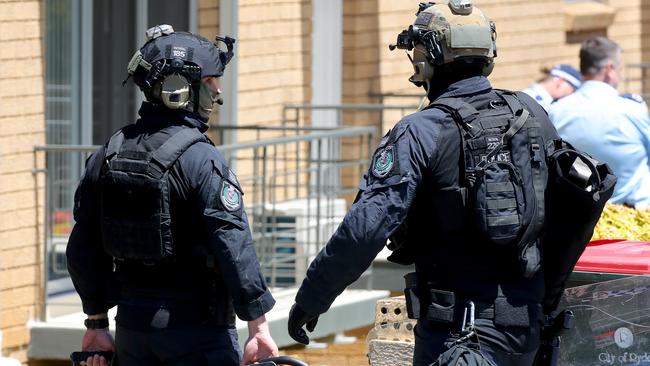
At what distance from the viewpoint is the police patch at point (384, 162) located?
4.53 metres

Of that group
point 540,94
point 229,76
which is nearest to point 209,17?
point 229,76

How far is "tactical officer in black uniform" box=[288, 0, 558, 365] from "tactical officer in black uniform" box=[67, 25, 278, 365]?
0.30m

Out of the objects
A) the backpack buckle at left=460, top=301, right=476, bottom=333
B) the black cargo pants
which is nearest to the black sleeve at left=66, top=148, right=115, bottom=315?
the black cargo pants

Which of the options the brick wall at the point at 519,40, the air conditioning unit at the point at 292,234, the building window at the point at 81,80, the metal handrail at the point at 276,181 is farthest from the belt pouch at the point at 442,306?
the brick wall at the point at 519,40

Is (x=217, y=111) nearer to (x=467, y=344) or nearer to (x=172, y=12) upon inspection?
(x=172, y=12)

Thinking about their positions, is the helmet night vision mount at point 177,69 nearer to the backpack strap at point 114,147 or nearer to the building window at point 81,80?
the backpack strap at point 114,147

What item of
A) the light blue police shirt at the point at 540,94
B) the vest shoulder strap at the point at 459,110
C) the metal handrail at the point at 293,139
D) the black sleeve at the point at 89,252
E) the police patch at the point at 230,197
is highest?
the vest shoulder strap at the point at 459,110

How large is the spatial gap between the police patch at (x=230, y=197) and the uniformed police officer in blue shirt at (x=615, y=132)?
3.49m

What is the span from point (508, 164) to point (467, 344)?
1.90ft

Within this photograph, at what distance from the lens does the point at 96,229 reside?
16.3 feet

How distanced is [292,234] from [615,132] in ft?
8.38

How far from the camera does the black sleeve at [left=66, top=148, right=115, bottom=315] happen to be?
4941 millimetres

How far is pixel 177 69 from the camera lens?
15.8 ft

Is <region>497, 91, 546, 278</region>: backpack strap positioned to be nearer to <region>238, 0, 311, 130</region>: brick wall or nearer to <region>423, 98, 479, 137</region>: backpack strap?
<region>423, 98, 479, 137</region>: backpack strap
